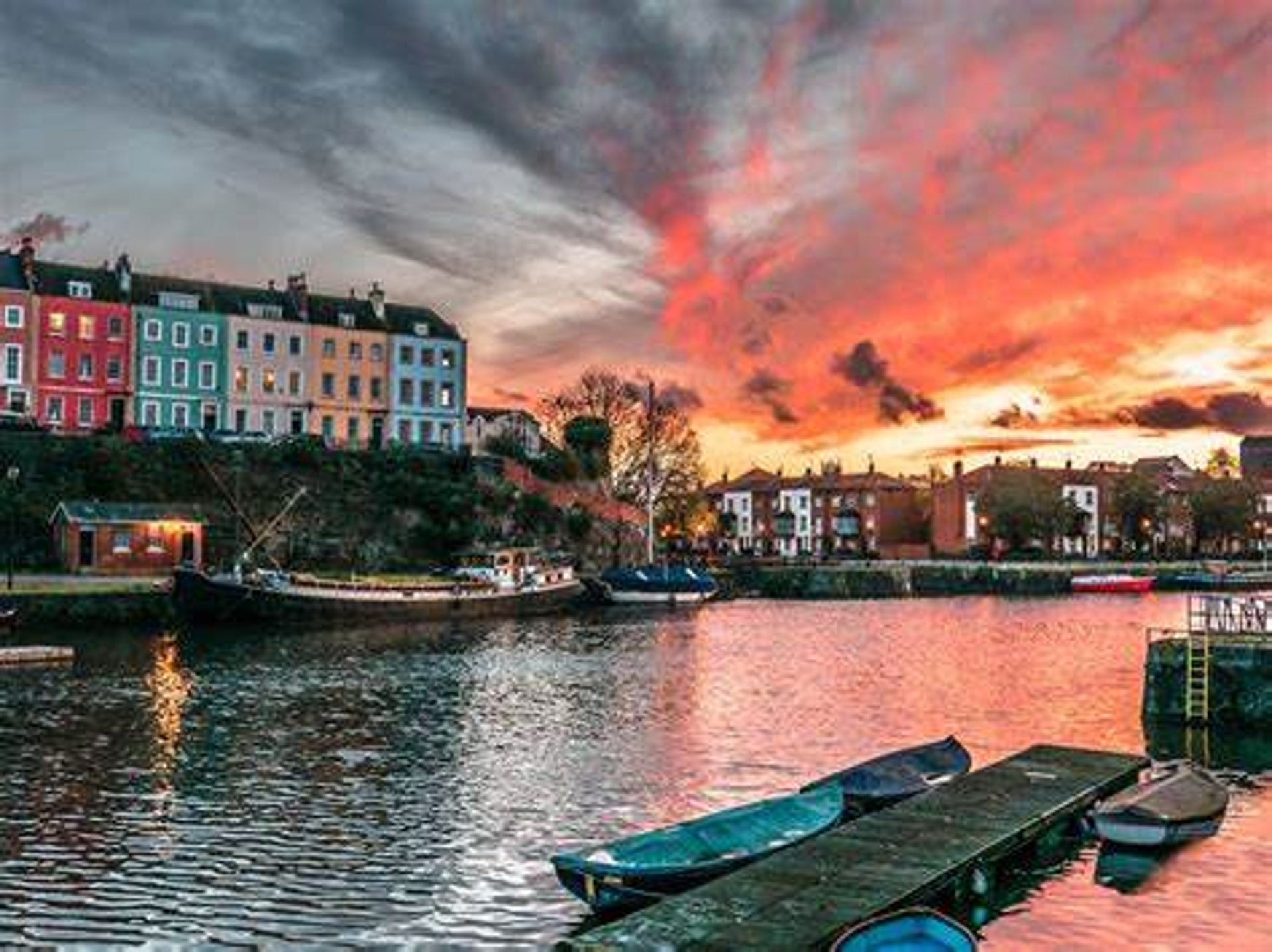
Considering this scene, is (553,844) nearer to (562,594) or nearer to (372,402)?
(562,594)

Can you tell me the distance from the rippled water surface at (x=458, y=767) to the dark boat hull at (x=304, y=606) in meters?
4.94

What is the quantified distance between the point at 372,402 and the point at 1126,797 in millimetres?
105625

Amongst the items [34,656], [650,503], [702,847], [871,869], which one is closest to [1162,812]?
[871,869]

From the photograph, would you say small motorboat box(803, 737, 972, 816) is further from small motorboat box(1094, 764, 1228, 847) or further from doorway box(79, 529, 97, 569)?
doorway box(79, 529, 97, 569)

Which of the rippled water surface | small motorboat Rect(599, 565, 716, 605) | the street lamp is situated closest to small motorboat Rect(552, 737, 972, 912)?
the rippled water surface

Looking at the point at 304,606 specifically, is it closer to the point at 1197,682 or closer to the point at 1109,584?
the point at 1197,682

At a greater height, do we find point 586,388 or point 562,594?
point 586,388

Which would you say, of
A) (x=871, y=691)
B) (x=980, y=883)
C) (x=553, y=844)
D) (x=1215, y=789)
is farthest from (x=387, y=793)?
(x=871, y=691)

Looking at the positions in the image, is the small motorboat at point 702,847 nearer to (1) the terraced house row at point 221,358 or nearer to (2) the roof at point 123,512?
(2) the roof at point 123,512

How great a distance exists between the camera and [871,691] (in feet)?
169

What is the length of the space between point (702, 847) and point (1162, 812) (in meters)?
10.4

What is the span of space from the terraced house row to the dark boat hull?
3095 centimetres

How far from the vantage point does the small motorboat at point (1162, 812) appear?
2608 centimetres

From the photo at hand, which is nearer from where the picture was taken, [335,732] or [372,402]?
[335,732]
